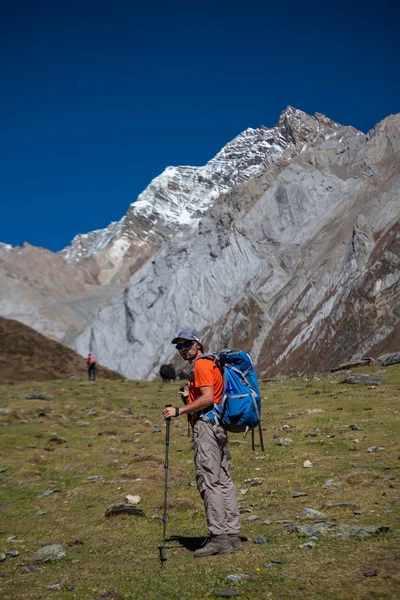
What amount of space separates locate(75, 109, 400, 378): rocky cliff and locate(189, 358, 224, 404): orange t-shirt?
7801cm

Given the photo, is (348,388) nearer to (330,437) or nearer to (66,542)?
(330,437)

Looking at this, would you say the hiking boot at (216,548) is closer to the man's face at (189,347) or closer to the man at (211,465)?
the man at (211,465)

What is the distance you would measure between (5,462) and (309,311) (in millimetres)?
98696

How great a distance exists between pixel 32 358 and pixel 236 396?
4490cm

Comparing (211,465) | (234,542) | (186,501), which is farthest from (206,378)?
(186,501)

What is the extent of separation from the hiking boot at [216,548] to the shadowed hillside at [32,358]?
130 feet

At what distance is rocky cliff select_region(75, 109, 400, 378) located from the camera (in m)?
98.8

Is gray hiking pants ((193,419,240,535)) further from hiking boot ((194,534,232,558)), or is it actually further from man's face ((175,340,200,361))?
man's face ((175,340,200,361))

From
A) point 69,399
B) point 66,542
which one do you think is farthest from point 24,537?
point 69,399

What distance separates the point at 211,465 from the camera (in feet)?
30.6

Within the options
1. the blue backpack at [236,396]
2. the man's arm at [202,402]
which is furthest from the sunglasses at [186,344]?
the man's arm at [202,402]

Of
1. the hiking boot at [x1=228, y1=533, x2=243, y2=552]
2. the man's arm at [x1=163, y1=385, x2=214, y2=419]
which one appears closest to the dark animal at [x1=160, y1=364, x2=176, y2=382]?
the man's arm at [x1=163, y1=385, x2=214, y2=419]

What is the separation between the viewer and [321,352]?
96.8 m

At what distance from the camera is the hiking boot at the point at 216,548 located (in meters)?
8.80
